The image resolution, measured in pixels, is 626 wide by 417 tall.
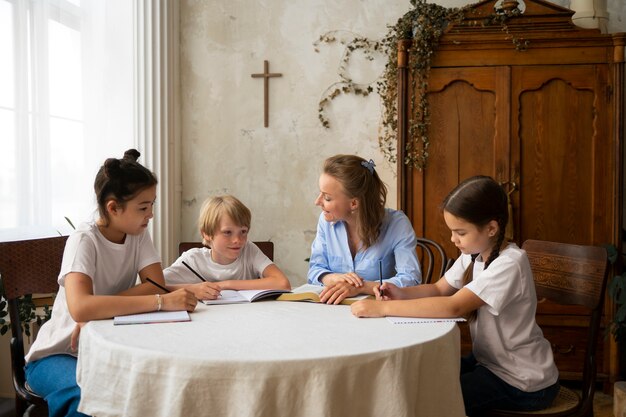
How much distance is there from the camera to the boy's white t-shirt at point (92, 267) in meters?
2.10

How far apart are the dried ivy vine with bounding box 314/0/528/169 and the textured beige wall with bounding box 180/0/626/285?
0.07 meters

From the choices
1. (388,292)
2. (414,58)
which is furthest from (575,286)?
(414,58)

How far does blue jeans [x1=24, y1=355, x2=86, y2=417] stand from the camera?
1894mm

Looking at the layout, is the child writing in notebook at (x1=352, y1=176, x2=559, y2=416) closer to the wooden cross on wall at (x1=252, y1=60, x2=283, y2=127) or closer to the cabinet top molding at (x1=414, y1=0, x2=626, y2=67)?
the cabinet top molding at (x1=414, y1=0, x2=626, y2=67)

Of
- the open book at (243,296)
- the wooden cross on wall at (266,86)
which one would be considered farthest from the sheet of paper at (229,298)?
the wooden cross on wall at (266,86)

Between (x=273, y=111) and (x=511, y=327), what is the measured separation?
9.67 ft

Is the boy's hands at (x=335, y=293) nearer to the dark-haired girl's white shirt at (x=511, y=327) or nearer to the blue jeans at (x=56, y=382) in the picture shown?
the dark-haired girl's white shirt at (x=511, y=327)

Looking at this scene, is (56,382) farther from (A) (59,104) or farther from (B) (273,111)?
(B) (273,111)

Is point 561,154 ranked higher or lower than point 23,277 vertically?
higher

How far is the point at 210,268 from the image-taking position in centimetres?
268

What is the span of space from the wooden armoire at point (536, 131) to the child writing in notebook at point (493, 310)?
179cm

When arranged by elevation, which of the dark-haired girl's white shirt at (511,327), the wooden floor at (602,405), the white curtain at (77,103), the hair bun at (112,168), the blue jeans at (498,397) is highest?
the white curtain at (77,103)

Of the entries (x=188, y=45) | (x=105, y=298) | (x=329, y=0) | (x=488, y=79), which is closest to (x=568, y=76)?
(x=488, y=79)

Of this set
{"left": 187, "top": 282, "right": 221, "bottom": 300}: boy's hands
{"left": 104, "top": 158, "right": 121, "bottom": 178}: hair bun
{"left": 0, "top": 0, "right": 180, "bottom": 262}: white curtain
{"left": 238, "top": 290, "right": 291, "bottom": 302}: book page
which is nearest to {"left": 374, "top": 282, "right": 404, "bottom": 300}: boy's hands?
{"left": 238, "top": 290, "right": 291, "bottom": 302}: book page
